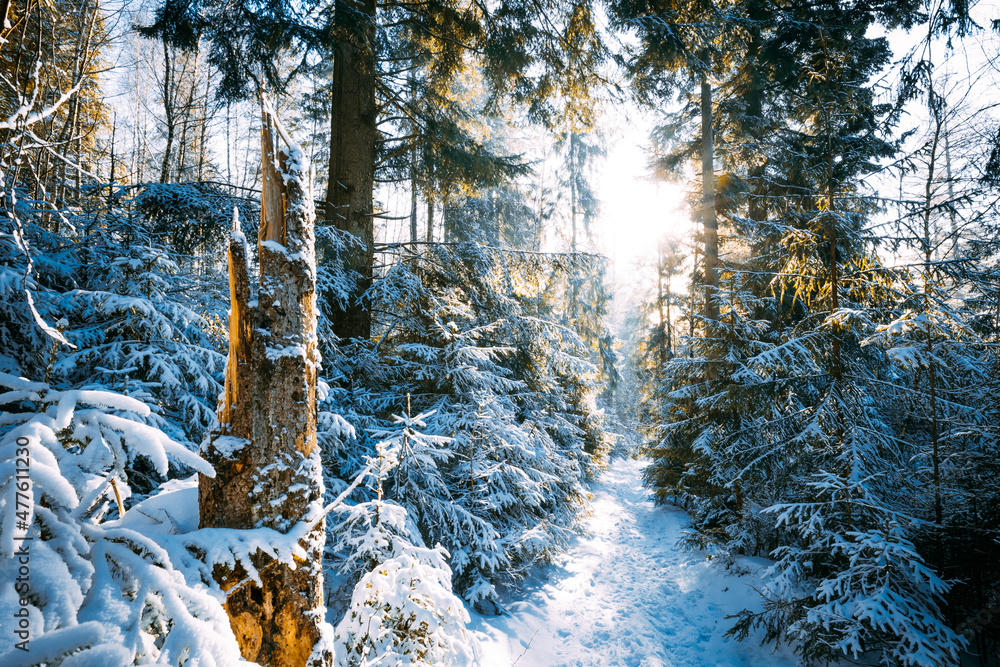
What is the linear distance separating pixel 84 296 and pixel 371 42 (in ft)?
12.9

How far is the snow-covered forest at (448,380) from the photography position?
1.25m

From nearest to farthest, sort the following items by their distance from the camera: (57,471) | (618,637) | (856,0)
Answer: (57,471) → (618,637) → (856,0)

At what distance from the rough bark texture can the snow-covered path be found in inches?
116

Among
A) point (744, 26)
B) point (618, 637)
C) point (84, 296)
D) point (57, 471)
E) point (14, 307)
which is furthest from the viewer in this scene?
point (744, 26)

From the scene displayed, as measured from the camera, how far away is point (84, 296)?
3176mm

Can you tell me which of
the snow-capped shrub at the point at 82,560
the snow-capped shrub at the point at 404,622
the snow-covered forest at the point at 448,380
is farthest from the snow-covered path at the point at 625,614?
the snow-capped shrub at the point at 82,560

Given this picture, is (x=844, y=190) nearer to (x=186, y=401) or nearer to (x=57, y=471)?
(x=57, y=471)

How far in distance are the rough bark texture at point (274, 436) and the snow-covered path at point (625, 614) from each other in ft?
9.70

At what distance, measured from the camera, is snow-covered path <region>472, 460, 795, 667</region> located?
4453mm

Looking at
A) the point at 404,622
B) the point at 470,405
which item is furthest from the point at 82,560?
the point at 470,405

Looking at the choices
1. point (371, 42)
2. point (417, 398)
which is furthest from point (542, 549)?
point (371, 42)

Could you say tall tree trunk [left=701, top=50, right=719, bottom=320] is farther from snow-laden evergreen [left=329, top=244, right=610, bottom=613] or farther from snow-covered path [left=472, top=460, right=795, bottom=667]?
snow-covered path [left=472, top=460, right=795, bottom=667]

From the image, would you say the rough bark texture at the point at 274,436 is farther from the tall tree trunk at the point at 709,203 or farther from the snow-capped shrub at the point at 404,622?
the tall tree trunk at the point at 709,203

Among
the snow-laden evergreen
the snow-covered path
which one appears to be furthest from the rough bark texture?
the snow-covered path
